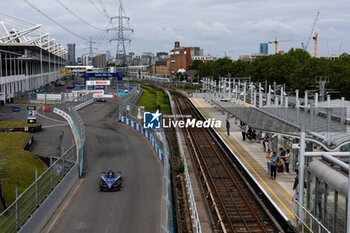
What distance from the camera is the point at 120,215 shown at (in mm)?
15234

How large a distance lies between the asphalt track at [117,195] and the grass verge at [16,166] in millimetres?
2541

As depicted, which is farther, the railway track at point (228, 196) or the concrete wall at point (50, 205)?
the railway track at point (228, 196)

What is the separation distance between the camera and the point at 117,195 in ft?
58.1

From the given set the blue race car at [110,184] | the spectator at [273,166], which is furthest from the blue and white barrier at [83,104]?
the spectator at [273,166]

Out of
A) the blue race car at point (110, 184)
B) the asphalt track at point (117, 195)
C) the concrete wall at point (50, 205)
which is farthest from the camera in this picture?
the blue race car at point (110, 184)

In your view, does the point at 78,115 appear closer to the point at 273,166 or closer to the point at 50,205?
the point at 50,205

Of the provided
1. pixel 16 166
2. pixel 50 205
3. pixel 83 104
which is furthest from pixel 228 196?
pixel 83 104

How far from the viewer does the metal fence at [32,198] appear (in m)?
11.9

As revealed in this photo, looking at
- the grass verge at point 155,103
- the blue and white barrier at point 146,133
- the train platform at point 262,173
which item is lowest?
the train platform at point 262,173

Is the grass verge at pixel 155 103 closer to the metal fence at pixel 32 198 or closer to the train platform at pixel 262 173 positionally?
the train platform at pixel 262 173

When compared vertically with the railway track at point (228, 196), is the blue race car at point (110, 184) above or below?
above

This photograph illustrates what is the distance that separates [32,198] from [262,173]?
12090mm

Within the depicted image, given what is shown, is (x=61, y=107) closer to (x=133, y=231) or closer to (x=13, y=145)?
(x=13, y=145)

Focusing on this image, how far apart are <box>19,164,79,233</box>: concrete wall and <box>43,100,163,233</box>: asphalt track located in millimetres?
257
